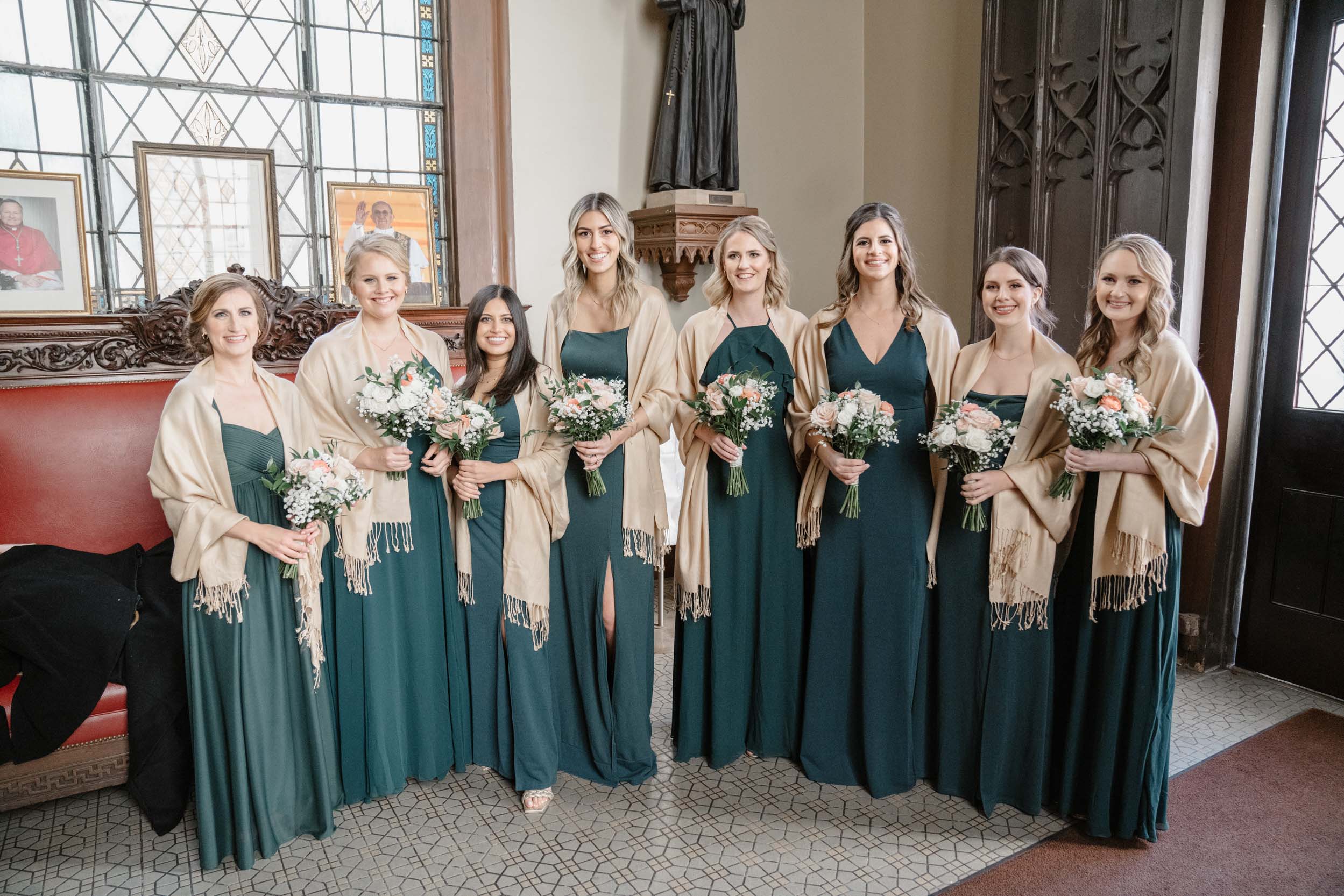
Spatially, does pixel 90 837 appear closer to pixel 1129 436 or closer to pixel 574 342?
pixel 574 342

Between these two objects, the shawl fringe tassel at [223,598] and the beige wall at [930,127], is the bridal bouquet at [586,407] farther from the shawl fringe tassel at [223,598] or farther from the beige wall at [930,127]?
the beige wall at [930,127]

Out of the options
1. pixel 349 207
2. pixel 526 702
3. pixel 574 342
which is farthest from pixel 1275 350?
pixel 349 207

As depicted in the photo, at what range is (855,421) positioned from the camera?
2963mm

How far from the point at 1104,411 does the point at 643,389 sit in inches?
59.5

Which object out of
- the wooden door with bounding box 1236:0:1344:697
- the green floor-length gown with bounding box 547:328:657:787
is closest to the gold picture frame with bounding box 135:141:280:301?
the green floor-length gown with bounding box 547:328:657:787

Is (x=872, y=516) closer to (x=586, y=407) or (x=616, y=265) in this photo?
(x=586, y=407)

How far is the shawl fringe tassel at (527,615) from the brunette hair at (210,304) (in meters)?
1.21

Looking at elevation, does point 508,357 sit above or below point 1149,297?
below

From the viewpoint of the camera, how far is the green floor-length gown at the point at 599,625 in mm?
3264

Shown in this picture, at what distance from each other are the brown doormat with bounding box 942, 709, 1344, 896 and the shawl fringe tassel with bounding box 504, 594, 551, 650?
1.56m

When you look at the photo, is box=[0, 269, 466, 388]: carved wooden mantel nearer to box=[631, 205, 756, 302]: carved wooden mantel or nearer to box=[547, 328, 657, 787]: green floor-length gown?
box=[547, 328, 657, 787]: green floor-length gown

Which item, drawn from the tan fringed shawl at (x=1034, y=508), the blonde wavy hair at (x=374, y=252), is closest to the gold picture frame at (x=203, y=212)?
the blonde wavy hair at (x=374, y=252)

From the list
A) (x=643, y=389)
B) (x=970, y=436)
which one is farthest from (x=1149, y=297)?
(x=643, y=389)

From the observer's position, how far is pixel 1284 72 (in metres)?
4.09
